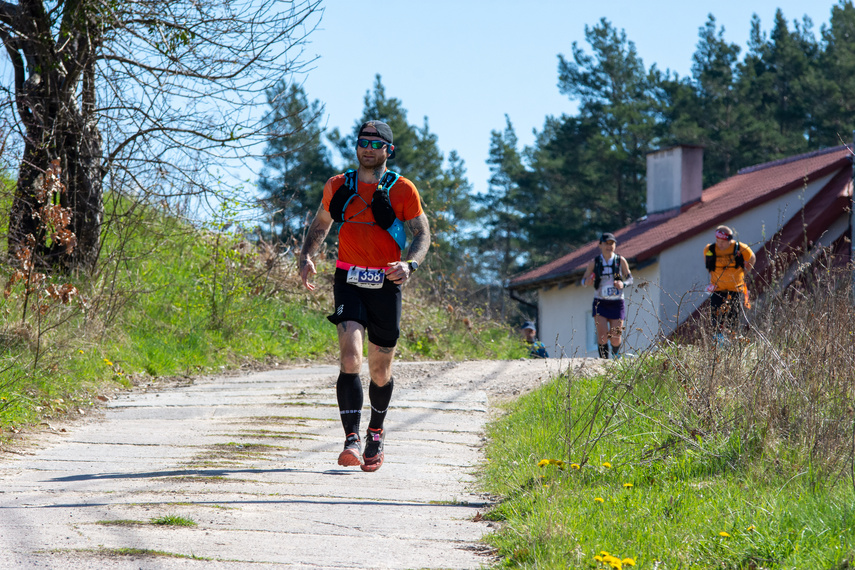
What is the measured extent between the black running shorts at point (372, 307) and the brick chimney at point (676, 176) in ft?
65.5

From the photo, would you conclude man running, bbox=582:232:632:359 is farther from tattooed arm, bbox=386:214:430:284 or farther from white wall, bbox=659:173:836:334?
white wall, bbox=659:173:836:334

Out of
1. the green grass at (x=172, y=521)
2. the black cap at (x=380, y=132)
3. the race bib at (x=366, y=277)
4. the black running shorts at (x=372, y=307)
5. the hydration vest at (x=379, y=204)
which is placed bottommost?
the green grass at (x=172, y=521)

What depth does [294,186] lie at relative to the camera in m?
11.7

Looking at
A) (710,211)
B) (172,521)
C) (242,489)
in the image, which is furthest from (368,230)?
(710,211)

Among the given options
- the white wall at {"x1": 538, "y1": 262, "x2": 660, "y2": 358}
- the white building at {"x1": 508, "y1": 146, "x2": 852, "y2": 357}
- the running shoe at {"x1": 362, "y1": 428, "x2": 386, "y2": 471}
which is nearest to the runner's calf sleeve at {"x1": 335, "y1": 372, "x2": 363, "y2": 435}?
the running shoe at {"x1": 362, "y1": 428, "x2": 386, "y2": 471}

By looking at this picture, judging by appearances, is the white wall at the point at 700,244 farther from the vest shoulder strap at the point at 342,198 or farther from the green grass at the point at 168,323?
the vest shoulder strap at the point at 342,198

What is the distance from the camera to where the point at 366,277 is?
5098mm

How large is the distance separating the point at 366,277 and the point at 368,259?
119 millimetres

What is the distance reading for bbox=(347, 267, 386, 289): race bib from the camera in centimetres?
510

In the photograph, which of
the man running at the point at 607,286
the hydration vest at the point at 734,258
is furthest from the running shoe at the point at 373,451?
the hydration vest at the point at 734,258

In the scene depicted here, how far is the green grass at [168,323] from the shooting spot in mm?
7508

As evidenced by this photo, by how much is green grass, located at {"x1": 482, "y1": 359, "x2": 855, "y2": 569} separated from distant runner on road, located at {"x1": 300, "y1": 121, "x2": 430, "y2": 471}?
92 cm

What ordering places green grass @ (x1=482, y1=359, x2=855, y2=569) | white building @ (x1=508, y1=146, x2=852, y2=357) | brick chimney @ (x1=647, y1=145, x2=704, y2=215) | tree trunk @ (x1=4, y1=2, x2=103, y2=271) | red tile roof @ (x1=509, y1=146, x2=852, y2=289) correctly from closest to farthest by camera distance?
1. green grass @ (x1=482, y1=359, x2=855, y2=569)
2. tree trunk @ (x1=4, y1=2, x2=103, y2=271)
3. white building @ (x1=508, y1=146, x2=852, y2=357)
4. red tile roof @ (x1=509, y1=146, x2=852, y2=289)
5. brick chimney @ (x1=647, y1=145, x2=704, y2=215)

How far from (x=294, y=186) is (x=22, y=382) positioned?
18.2ft
